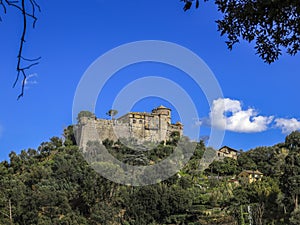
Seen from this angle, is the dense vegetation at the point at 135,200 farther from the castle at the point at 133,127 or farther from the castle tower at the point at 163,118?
the castle tower at the point at 163,118

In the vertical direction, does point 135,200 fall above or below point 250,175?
below

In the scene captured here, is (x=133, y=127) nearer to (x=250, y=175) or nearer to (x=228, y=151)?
(x=228, y=151)

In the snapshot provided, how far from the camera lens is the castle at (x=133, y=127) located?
4550 centimetres

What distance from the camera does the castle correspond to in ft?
149

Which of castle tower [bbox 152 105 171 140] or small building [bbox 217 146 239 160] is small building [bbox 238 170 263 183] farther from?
castle tower [bbox 152 105 171 140]

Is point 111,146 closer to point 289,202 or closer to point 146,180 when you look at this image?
point 146,180

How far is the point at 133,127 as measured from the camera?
4850cm

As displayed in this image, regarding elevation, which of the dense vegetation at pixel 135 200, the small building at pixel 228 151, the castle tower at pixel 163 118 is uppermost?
the castle tower at pixel 163 118

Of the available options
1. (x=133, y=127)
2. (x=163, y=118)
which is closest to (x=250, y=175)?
(x=163, y=118)

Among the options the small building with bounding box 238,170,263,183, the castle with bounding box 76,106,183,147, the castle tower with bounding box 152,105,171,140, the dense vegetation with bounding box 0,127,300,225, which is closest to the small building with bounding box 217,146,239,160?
the castle with bounding box 76,106,183,147

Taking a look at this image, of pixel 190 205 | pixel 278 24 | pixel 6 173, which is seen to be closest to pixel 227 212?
pixel 190 205

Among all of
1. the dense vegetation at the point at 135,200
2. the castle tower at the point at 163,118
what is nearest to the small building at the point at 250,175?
the dense vegetation at the point at 135,200

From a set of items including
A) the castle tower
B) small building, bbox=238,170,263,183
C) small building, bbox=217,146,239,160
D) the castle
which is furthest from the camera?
small building, bbox=217,146,239,160

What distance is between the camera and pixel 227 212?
26359mm
